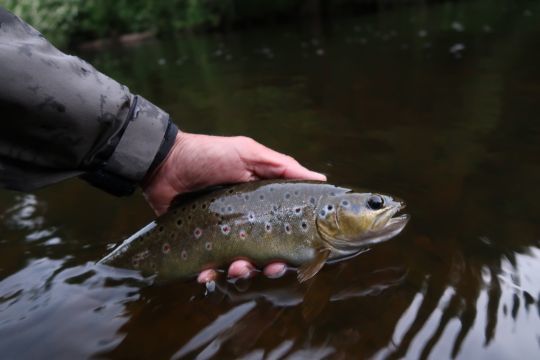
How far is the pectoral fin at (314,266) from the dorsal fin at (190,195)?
1.86 feet

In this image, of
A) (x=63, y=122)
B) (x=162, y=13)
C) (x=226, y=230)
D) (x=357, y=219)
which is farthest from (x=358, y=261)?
(x=162, y=13)

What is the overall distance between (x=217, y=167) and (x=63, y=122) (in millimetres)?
758

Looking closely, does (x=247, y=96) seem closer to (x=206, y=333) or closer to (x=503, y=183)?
(x=503, y=183)

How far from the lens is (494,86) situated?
5570 mm

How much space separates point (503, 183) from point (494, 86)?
2.84 metres

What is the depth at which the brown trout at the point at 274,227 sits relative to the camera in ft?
7.57

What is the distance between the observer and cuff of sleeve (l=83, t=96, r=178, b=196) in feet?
7.84

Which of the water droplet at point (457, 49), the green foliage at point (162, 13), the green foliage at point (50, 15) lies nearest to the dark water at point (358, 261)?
the water droplet at point (457, 49)

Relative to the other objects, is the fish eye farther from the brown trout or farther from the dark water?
the dark water

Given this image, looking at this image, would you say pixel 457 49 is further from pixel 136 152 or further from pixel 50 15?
pixel 50 15

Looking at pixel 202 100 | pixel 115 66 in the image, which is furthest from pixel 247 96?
pixel 115 66

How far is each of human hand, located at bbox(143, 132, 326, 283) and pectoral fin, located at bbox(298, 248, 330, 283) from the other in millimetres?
155

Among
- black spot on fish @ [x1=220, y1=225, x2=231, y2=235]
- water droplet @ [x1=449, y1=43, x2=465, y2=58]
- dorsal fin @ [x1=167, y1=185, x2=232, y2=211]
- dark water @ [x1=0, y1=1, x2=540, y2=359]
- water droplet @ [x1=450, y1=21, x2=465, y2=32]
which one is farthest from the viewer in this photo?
water droplet @ [x1=450, y1=21, x2=465, y2=32]

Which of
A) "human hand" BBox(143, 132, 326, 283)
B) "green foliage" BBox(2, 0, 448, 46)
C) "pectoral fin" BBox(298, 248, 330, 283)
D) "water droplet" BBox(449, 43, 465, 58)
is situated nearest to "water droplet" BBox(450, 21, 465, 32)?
"water droplet" BBox(449, 43, 465, 58)
